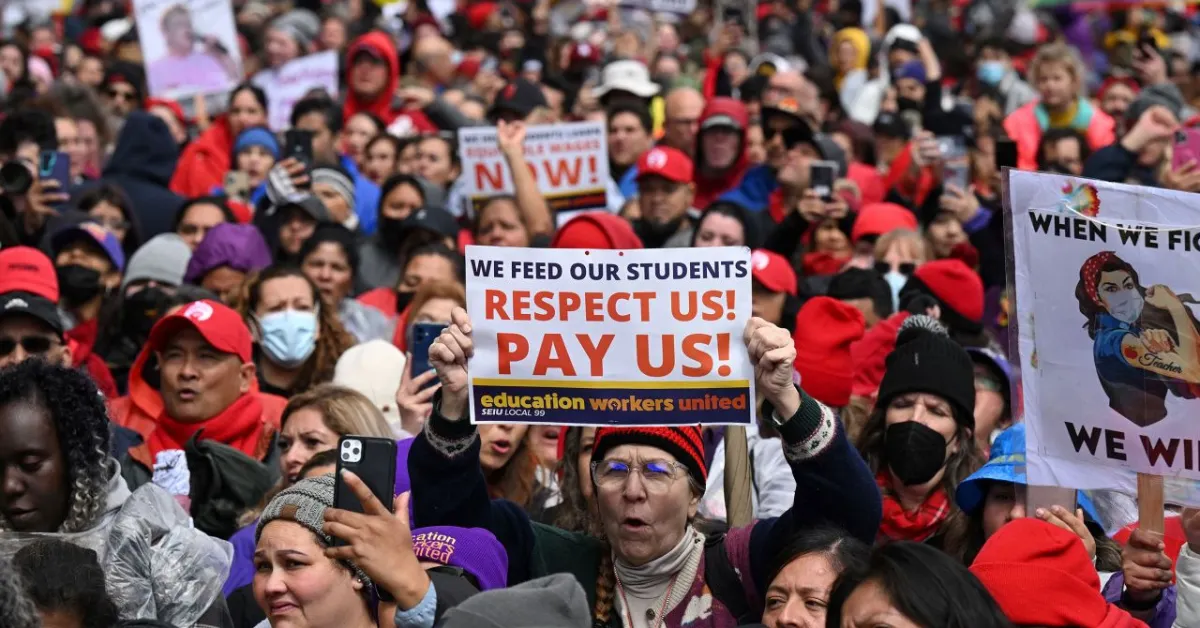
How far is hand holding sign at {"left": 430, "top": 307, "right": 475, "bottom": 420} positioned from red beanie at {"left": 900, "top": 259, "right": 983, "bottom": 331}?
3.35 metres

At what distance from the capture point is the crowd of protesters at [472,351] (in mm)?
4328

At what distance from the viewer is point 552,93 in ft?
46.3

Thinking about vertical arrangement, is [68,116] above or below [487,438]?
above

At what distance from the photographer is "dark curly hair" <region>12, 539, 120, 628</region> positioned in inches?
159

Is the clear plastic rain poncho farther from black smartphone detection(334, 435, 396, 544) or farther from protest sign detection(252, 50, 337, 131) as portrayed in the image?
protest sign detection(252, 50, 337, 131)

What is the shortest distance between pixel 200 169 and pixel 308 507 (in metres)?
7.80

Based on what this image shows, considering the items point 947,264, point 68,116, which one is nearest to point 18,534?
point 947,264

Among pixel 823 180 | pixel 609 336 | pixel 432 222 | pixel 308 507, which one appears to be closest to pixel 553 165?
pixel 432 222

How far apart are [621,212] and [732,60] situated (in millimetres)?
4872

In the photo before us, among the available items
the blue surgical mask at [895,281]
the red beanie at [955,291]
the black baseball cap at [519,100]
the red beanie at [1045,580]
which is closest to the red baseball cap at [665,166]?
the blue surgical mask at [895,281]

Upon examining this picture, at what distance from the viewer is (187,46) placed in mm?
13234

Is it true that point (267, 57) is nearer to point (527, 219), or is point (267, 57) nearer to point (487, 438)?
point (527, 219)

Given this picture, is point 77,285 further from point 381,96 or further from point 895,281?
point 381,96

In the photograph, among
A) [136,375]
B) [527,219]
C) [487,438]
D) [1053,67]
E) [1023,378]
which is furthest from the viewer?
[1053,67]
